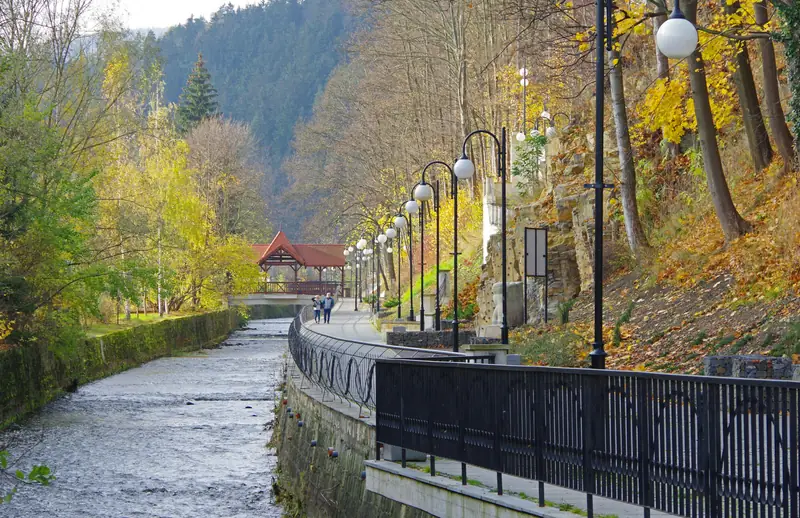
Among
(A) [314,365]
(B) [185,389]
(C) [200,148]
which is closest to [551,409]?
(A) [314,365]

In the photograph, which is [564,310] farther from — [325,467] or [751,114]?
[325,467]

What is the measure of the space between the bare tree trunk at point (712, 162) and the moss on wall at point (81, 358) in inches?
697

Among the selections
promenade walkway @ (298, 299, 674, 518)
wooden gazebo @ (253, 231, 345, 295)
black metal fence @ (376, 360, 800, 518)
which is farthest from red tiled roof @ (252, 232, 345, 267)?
black metal fence @ (376, 360, 800, 518)

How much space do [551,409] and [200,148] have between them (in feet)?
278

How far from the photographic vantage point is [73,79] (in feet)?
121

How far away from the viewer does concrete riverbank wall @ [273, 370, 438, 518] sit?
45.0 feet

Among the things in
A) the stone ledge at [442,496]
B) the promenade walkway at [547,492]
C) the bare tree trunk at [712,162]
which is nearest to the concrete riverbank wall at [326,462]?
the stone ledge at [442,496]

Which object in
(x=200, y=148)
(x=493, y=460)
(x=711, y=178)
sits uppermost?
(x=200, y=148)

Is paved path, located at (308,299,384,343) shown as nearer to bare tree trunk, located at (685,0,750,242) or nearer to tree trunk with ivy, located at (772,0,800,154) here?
bare tree trunk, located at (685,0,750,242)

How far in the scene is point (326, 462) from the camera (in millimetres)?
17078

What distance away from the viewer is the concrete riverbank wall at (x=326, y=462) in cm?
1373

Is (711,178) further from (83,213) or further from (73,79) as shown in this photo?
(73,79)

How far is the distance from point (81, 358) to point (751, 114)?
2427cm

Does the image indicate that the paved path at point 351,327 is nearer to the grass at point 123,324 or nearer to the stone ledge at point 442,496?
the grass at point 123,324
